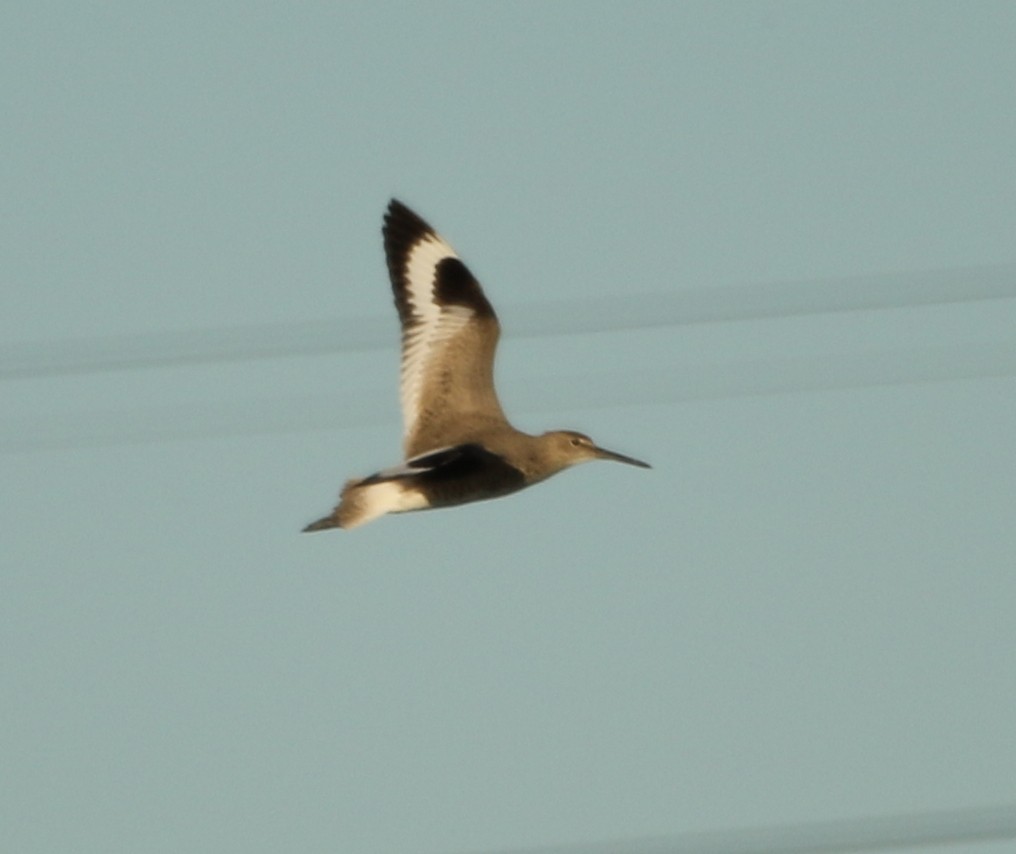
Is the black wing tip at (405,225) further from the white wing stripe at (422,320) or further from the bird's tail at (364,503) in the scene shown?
the bird's tail at (364,503)

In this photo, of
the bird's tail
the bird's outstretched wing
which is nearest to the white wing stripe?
the bird's outstretched wing

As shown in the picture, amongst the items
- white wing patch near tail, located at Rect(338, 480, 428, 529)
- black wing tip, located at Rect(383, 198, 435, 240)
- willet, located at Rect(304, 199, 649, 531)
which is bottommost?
white wing patch near tail, located at Rect(338, 480, 428, 529)

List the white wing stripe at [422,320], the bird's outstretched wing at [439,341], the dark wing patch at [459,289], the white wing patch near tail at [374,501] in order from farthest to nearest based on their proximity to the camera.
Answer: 1. the dark wing patch at [459,289]
2. the white wing stripe at [422,320]
3. the bird's outstretched wing at [439,341]
4. the white wing patch near tail at [374,501]

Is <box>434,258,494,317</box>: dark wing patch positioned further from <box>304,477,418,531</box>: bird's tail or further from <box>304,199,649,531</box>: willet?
<box>304,477,418,531</box>: bird's tail

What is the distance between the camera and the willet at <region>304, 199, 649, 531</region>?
9.58m

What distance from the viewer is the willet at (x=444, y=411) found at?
31.4ft

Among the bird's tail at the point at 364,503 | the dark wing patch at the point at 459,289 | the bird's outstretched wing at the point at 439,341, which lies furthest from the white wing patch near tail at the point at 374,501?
the dark wing patch at the point at 459,289

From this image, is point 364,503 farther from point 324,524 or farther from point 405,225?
point 405,225

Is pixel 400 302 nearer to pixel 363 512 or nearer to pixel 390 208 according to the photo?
pixel 390 208

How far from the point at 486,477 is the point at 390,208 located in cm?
284

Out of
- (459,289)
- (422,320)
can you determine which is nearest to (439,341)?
(422,320)

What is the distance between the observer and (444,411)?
34.8ft

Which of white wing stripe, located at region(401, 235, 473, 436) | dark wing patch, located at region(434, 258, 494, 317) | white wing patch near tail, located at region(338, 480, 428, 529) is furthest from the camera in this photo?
dark wing patch, located at region(434, 258, 494, 317)

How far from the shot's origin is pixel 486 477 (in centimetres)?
973
